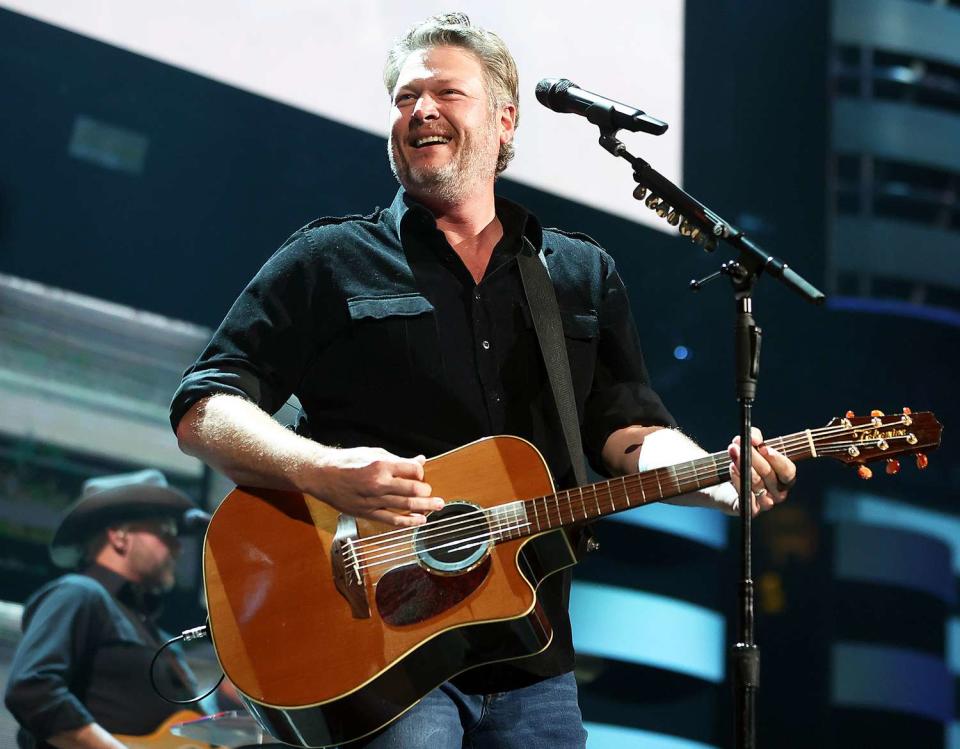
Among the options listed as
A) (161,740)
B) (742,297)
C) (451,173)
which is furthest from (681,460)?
(161,740)

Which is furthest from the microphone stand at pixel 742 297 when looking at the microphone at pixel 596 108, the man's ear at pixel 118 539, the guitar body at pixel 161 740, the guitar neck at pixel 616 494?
the man's ear at pixel 118 539

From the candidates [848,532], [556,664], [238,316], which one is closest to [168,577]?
[238,316]

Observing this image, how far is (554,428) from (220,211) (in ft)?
7.76

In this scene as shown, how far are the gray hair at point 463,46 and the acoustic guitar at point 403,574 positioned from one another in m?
1.01

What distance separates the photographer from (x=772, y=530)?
526 cm

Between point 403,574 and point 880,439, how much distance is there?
102 centimetres

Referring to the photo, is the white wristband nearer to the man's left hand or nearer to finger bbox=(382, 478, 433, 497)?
the man's left hand

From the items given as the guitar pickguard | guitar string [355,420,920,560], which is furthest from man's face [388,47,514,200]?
the guitar pickguard

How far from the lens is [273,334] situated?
7.93 feet

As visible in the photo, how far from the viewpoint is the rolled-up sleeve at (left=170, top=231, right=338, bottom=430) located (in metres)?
2.39

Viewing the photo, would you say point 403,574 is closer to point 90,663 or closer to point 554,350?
point 554,350

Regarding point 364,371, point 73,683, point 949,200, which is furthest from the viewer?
point 949,200

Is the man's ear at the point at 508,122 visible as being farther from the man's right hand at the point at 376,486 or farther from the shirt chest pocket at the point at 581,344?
the man's right hand at the point at 376,486

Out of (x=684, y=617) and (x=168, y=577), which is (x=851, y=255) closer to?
(x=684, y=617)
